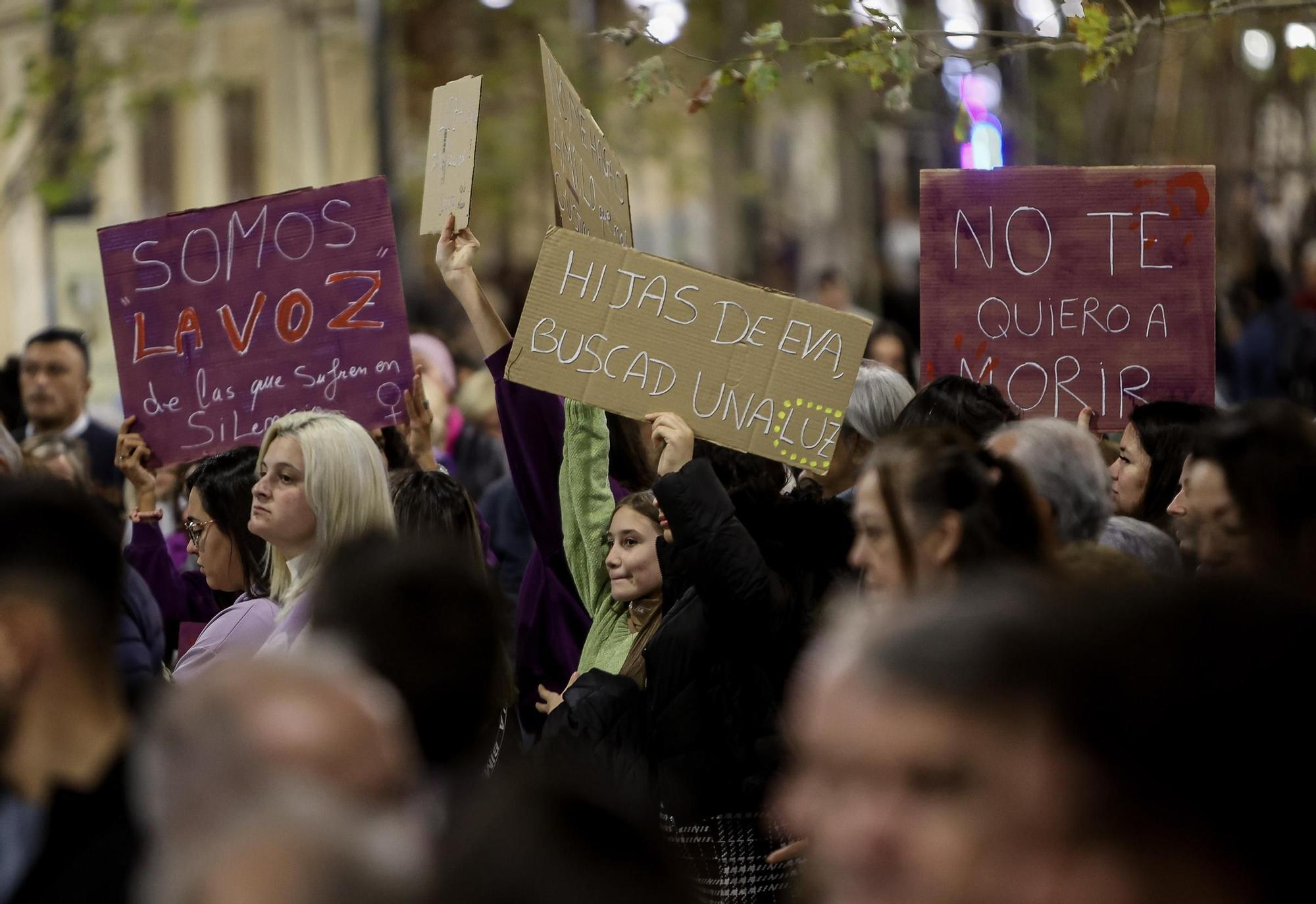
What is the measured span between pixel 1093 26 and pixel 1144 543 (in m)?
2.18

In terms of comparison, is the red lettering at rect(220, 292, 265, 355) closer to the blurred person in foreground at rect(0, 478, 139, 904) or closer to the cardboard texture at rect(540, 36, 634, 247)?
the cardboard texture at rect(540, 36, 634, 247)

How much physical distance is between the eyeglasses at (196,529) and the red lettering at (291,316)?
876mm

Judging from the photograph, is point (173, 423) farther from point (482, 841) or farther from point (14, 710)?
point (482, 841)

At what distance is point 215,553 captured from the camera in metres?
5.11

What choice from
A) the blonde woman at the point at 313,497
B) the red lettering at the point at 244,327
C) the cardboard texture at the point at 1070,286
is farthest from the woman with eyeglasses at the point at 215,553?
the cardboard texture at the point at 1070,286

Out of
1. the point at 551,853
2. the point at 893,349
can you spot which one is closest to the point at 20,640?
the point at 551,853

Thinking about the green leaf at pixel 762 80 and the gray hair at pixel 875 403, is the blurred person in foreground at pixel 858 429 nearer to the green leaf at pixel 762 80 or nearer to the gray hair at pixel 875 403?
the gray hair at pixel 875 403

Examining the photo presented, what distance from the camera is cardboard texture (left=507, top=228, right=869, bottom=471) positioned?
16.3ft

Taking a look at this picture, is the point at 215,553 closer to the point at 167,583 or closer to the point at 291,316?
the point at 167,583

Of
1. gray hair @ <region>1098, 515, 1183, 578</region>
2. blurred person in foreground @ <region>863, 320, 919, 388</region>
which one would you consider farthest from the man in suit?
gray hair @ <region>1098, 515, 1183, 578</region>

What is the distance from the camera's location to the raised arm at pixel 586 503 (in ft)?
16.4

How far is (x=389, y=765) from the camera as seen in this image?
6.13ft

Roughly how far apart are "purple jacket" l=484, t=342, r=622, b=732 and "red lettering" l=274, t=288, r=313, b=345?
876 mm

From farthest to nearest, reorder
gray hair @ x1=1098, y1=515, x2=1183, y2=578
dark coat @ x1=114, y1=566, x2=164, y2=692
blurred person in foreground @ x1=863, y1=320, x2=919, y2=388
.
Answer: blurred person in foreground @ x1=863, y1=320, x2=919, y2=388
gray hair @ x1=1098, y1=515, x2=1183, y2=578
dark coat @ x1=114, y1=566, x2=164, y2=692
